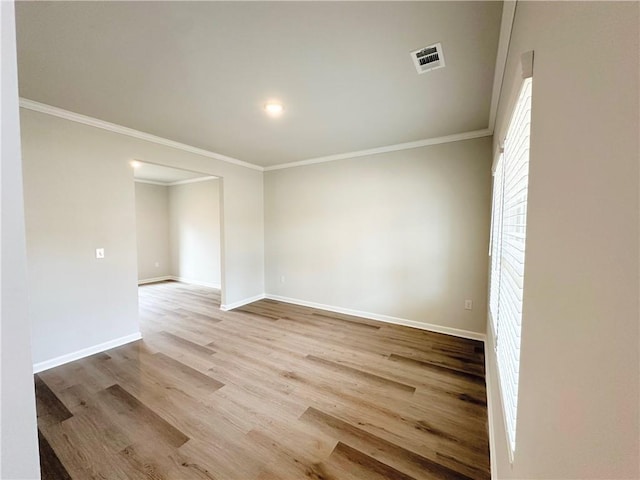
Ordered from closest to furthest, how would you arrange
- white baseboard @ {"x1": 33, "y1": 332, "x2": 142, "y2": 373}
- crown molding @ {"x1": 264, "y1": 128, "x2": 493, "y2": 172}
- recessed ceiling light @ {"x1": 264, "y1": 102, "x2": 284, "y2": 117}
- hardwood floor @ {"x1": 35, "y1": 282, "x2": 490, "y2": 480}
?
hardwood floor @ {"x1": 35, "y1": 282, "x2": 490, "y2": 480} < recessed ceiling light @ {"x1": 264, "y1": 102, "x2": 284, "y2": 117} < white baseboard @ {"x1": 33, "y1": 332, "x2": 142, "y2": 373} < crown molding @ {"x1": 264, "y1": 128, "x2": 493, "y2": 172}

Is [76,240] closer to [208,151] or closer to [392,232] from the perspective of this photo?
[208,151]

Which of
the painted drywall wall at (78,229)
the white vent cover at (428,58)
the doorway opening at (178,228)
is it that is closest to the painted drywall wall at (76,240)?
the painted drywall wall at (78,229)

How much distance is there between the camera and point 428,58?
1.72 m

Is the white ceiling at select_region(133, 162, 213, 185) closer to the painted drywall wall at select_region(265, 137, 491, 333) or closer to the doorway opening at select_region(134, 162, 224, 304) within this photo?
the doorway opening at select_region(134, 162, 224, 304)

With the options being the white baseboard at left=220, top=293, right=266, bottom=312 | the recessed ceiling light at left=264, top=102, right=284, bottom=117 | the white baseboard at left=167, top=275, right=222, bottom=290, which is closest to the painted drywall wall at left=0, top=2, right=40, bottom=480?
the recessed ceiling light at left=264, top=102, right=284, bottom=117

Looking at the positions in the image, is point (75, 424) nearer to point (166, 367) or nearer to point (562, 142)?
point (166, 367)

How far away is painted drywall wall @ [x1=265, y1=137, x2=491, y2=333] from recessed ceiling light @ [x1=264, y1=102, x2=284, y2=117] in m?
1.64

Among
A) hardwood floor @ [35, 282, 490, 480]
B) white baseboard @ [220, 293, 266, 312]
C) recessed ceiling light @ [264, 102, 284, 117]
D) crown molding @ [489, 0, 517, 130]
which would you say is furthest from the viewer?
white baseboard @ [220, 293, 266, 312]

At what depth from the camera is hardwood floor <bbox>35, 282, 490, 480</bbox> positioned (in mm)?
1509

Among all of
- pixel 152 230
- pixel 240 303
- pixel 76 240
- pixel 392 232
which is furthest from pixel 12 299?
pixel 152 230

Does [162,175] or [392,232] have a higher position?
[162,175]

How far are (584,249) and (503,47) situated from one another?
1.73 m

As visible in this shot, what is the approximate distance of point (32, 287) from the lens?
2.41 meters

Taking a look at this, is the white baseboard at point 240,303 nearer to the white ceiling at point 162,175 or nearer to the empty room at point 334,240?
the empty room at point 334,240
